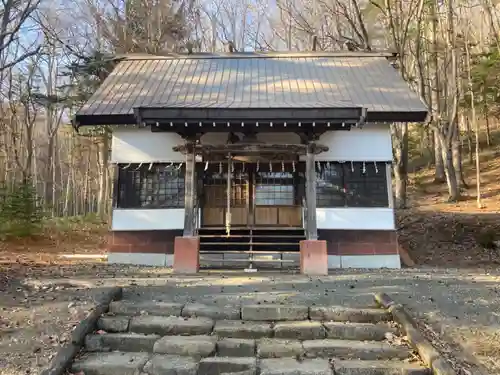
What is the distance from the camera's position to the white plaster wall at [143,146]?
11805mm

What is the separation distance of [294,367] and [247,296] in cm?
234

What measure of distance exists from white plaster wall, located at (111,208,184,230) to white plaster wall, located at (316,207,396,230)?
381 cm

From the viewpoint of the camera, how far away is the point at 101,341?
523 centimetres

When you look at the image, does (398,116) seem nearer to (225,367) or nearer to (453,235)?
(453,235)

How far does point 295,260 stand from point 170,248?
333 cm

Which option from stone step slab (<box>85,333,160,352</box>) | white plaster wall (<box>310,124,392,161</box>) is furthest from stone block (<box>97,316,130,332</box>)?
white plaster wall (<box>310,124,392,161</box>)

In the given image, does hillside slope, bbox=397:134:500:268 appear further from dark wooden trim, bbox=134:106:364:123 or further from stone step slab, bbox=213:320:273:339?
stone step slab, bbox=213:320:273:339

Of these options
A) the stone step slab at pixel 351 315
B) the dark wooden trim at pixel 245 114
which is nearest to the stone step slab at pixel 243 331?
the stone step slab at pixel 351 315

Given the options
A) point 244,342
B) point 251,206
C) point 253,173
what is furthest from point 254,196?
point 244,342

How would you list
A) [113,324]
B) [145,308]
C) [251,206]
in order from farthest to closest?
1. [251,206]
2. [145,308]
3. [113,324]

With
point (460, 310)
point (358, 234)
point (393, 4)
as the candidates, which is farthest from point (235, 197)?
point (393, 4)

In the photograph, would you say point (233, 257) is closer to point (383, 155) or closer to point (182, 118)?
point (182, 118)

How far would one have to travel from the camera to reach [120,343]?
5234mm

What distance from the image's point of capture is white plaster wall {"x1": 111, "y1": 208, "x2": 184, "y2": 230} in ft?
38.8
